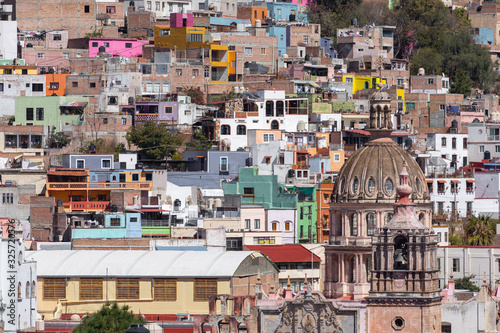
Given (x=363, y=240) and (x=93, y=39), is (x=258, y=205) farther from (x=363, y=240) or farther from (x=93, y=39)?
(x=93, y=39)

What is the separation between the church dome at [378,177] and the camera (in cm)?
10131

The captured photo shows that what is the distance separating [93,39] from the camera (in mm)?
155000

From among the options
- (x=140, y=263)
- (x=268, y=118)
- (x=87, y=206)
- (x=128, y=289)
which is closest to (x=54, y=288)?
(x=128, y=289)

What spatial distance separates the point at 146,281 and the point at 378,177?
39.9ft

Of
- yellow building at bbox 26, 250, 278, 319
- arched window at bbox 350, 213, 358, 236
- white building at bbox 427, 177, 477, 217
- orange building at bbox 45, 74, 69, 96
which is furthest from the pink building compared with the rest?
arched window at bbox 350, 213, 358, 236

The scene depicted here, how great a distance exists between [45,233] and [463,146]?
37475 mm

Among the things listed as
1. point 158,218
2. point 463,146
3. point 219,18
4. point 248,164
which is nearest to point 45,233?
point 158,218

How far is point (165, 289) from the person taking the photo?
103500mm

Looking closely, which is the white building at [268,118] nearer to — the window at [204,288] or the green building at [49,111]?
the green building at [49,111]

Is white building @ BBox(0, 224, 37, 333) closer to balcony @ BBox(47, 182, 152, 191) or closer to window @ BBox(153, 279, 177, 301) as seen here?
window @ BBox(153, 279, 177, 301)

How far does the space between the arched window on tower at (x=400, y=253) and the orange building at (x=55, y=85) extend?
214ft

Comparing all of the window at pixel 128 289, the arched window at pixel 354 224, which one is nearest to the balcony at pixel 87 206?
the window at pixel 128 289

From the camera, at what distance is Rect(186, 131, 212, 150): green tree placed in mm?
137250

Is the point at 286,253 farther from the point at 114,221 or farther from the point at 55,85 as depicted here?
the point at 55,85
